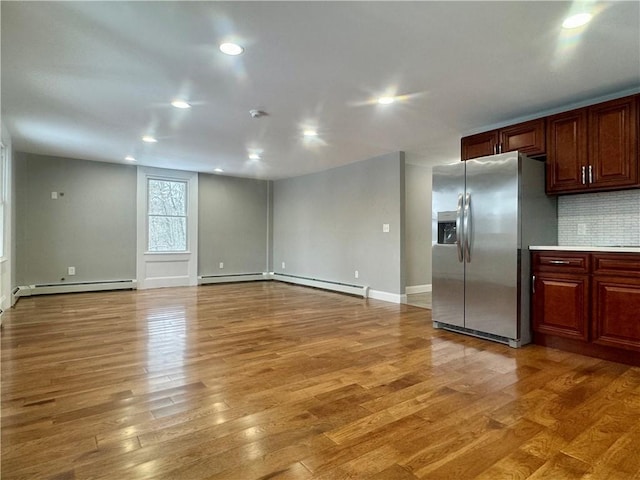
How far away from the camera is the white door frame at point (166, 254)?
22.7 feet

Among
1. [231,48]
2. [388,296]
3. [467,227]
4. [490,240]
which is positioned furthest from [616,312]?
[231,48]

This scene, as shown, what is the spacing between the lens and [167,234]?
287 inches

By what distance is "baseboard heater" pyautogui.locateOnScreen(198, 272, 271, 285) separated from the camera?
301 inches

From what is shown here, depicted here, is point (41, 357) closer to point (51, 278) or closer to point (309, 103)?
point (309, 103)

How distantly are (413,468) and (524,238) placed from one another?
257 centimetres

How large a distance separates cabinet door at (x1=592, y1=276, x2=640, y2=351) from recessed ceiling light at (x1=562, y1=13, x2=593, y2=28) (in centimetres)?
194

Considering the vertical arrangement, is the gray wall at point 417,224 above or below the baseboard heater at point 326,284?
above

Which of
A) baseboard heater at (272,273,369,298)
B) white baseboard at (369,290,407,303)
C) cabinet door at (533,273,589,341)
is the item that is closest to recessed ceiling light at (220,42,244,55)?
cabinet door at (533,273,589,341)

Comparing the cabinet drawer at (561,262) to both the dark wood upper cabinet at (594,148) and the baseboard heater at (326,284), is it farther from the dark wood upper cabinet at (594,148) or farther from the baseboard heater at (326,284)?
the baseboard heater at (326,284)

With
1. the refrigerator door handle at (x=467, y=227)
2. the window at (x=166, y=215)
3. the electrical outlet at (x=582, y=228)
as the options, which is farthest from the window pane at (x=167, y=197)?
the electrical outlet at (x=582, y=228)

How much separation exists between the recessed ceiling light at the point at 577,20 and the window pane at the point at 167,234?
22.5ft

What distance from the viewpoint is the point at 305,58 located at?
2.62 meters

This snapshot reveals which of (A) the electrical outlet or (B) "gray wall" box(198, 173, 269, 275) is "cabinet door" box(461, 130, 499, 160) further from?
(B) "gray wall" box(198, 173, 269, 275)

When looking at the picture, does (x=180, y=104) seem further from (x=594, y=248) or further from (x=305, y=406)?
(x=594, y=248)
